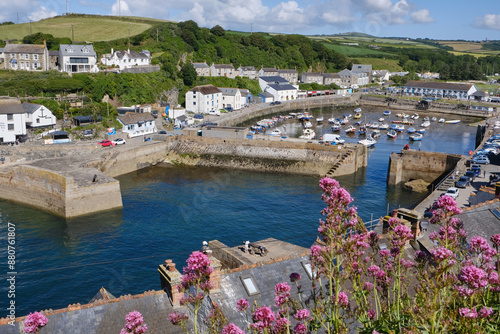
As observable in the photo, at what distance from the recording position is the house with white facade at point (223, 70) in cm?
9270

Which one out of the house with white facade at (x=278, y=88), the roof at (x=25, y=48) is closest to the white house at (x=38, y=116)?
the roof at (x=25, y=48)

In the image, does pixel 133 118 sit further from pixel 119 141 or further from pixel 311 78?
pixel 311 78

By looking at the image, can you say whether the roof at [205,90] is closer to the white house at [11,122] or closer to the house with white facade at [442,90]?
the white house at [11,122]

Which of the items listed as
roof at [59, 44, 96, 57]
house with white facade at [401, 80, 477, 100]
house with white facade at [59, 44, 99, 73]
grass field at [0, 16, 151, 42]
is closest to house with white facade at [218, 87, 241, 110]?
house with white facade at [59, 44, 99, 73]

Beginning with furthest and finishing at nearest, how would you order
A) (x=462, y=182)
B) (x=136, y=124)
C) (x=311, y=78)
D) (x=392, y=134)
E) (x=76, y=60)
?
(x=311, y=78)
(x=76, y=60)
(x=392, y=134)
(x=136, y=124)
(x=462, y=182)

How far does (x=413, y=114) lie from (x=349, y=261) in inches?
3403

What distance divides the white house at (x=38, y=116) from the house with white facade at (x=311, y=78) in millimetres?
75529

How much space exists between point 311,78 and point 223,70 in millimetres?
29784

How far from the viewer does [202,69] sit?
90188 mm

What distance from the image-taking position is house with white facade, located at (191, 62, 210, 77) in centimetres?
8940

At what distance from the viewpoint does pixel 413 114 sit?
86.5 metres

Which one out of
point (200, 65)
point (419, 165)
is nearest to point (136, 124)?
point (419, 165)

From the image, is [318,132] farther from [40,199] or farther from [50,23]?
[50,23]

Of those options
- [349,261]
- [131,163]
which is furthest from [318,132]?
[349,261]
